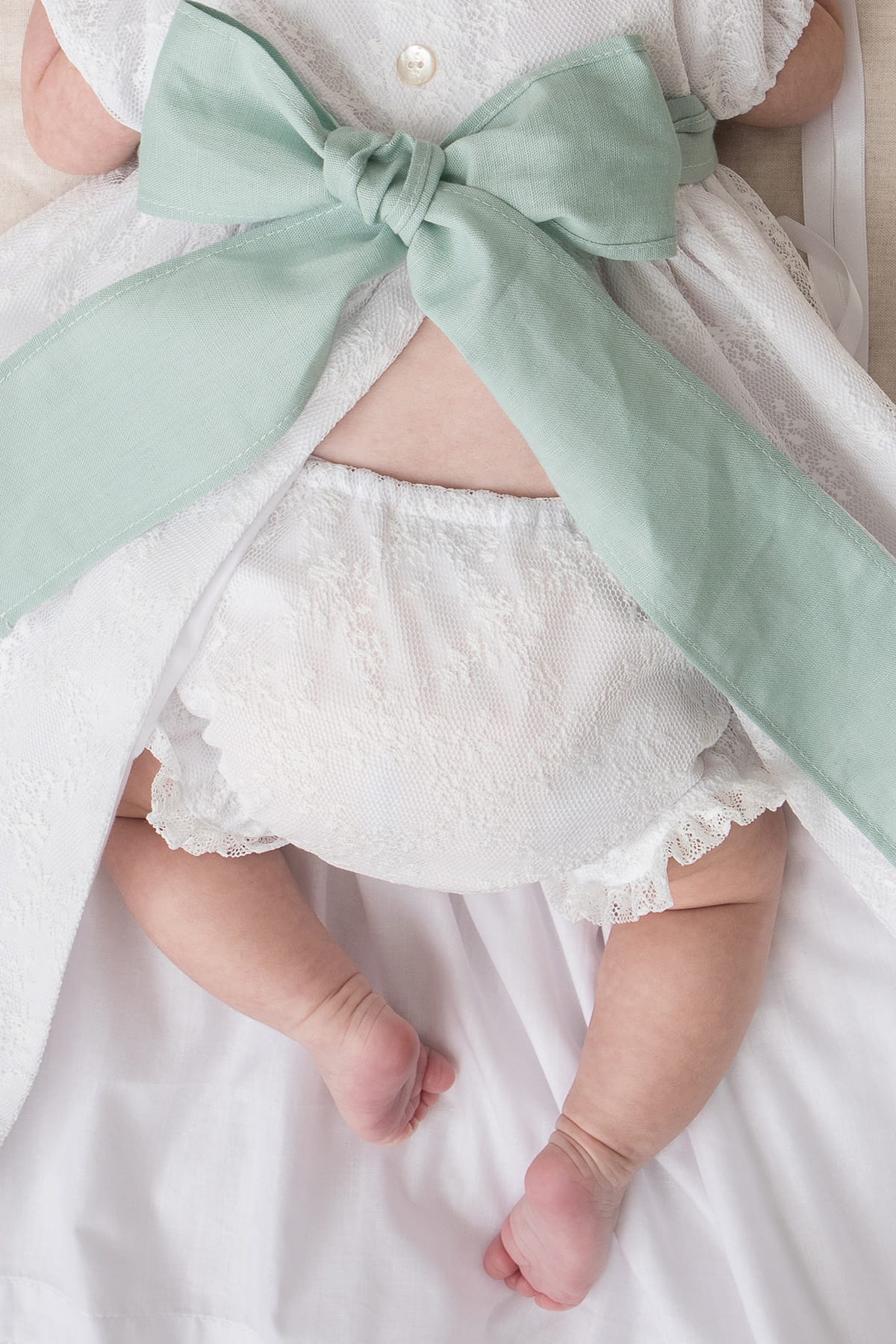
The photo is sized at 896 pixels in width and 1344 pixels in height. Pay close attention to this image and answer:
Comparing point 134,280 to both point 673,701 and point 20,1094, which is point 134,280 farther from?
point 20,1094

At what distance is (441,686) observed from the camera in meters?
0.81

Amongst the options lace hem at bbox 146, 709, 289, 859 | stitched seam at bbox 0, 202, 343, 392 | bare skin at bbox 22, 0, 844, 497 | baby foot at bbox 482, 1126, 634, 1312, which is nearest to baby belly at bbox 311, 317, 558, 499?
bare skin at bbox 22, 0, 844, 497

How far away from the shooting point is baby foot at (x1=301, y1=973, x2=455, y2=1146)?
1.01 m

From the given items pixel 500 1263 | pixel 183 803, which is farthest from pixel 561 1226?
pixel 183 803

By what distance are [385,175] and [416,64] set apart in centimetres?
11

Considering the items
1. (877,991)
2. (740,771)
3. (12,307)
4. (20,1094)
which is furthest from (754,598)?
(20,1094)

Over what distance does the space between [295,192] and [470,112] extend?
154 millimetres

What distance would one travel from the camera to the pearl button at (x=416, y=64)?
32.1 inches

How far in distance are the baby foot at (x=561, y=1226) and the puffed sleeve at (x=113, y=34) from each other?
0.96 m

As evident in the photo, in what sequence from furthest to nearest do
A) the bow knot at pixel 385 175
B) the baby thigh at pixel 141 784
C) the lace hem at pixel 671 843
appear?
the baby thigh at pixel 141 784 < the lace hem at pixel 671 843 < the bow knot at pixel 385 175

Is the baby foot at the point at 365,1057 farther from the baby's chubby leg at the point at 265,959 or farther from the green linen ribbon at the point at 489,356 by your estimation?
the green linen ribbon at the point at 489,356

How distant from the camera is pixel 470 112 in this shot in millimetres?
839


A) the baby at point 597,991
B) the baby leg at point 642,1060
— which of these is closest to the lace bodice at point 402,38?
the baby at point 597,991

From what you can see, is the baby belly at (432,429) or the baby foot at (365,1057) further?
the baby foot at (365,1057)
